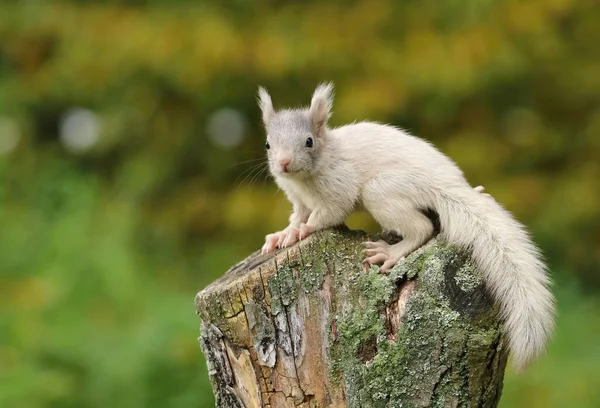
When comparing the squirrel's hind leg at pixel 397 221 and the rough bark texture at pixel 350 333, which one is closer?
the rough bark texture at pixel 350 333

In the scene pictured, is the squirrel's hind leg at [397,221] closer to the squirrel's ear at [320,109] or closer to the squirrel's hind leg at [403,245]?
the squirrel's hind leg at [403,245]

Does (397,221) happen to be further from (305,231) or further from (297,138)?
(297,138)

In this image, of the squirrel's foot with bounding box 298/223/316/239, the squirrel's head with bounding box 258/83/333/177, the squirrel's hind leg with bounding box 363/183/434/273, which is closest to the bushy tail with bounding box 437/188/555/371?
the squirrel's hind leg with bounding box 363/183/434/273

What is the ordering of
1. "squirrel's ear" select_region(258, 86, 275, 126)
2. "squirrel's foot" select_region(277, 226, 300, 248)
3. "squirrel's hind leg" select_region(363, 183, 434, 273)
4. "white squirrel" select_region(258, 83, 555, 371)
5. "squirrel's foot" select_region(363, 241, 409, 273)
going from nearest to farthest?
"white squirrel" select_region(258, 83, 555, 371)
"squirrel's foot" select_region(363, 241, 409, 273)
"squirrel's hind leg" select_region(363, 183, 434, 273)
"squirrel's foot" select_region(277, 226, 300, 248)
"squirrel's ear" select_region(258, 86, 275, 126)

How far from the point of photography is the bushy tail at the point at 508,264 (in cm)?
333

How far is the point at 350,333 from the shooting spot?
11.1 feet

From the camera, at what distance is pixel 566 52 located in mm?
9312

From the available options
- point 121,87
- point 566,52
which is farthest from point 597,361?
point 121,87

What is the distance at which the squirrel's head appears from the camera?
4203 millimetres

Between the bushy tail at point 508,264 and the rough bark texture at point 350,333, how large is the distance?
0.06 meters

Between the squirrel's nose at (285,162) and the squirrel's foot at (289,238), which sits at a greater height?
the squirrel's nose at (285,162)

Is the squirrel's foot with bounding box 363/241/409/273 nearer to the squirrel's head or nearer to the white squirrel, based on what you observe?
the white squirrel

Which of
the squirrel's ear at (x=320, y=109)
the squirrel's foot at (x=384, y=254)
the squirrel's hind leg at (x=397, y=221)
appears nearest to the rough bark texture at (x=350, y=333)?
the squirrel's foot at (x=384, y=254)

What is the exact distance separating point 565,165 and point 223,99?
377 cm
